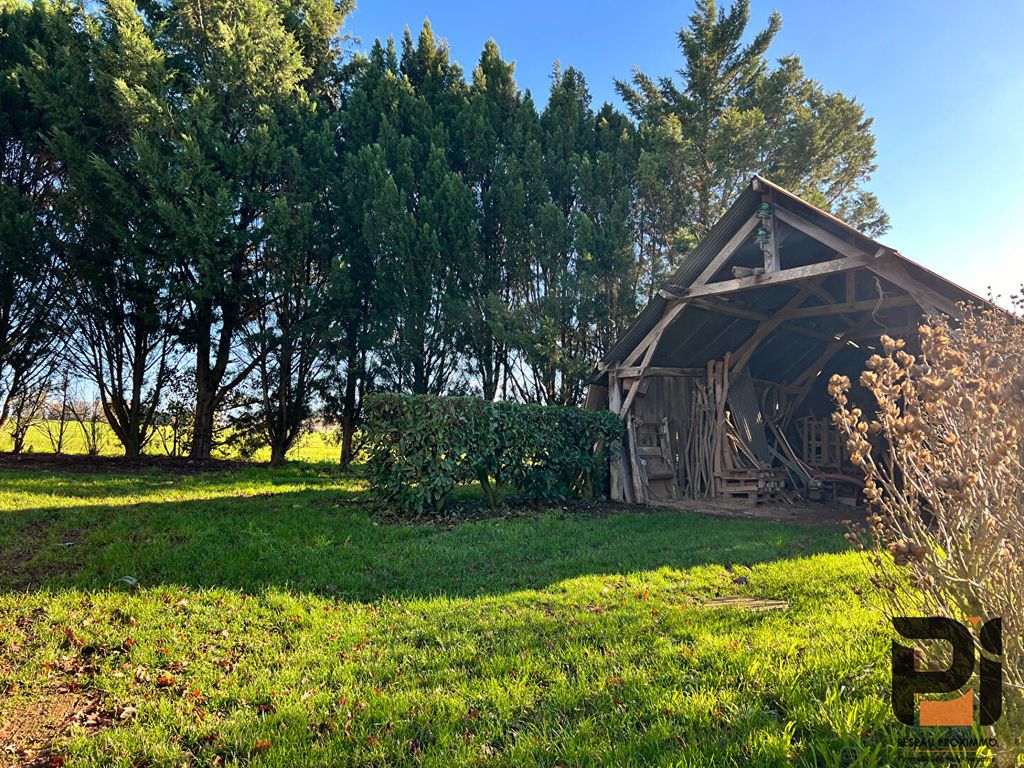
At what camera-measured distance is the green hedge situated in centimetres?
781

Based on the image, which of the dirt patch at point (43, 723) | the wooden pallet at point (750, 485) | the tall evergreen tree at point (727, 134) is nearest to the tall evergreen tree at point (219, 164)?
the tall evergreen tree at point (727, 134)

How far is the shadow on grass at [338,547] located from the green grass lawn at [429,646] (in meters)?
0.04

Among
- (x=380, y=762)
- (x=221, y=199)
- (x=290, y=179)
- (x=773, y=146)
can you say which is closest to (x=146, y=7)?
(x=290, y=179)

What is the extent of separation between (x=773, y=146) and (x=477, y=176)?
27.4 ft

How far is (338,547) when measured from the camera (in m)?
5.99

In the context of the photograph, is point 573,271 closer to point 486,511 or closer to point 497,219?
point 497,219

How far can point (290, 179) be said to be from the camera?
1295 centimetres

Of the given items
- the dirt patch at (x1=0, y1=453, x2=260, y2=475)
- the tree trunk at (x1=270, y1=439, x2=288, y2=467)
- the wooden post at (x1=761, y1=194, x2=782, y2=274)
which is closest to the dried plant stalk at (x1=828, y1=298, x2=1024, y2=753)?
the wooden post at (x1=761, y1=194, x2=782, y2=274)

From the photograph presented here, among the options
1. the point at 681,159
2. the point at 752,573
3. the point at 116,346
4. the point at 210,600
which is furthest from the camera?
the point at 681,159

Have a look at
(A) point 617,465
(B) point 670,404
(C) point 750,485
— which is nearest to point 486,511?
(A) point 617,465

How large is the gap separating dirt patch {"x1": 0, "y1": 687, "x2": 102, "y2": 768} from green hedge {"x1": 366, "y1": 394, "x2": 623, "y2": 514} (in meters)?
4.88

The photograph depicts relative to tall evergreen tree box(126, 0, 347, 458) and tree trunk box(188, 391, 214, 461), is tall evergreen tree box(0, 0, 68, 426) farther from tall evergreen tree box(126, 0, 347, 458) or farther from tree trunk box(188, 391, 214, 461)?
tree trunk box(188, 391, 214, 461)

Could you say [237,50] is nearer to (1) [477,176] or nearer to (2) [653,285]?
(1) [477,176]

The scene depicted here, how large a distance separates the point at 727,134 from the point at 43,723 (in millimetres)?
16329
